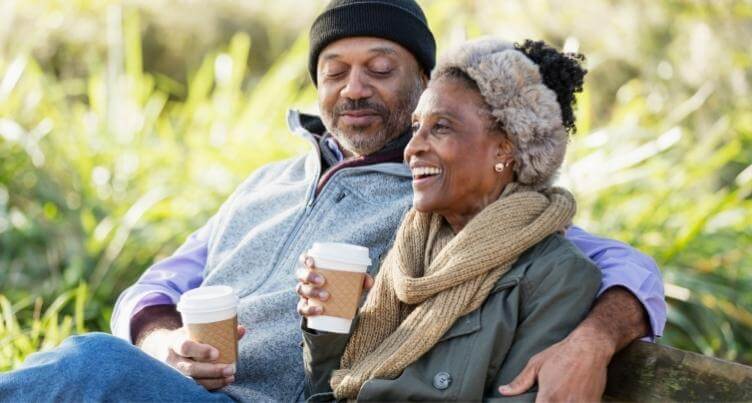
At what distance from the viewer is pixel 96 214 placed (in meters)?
5.90

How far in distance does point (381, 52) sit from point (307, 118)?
0.57m

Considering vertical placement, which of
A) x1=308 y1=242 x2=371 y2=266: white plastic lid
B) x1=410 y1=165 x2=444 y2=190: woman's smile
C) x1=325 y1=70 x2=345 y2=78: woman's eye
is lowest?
x1=308 y1=242 x2=371 y2=266: white plastic lid

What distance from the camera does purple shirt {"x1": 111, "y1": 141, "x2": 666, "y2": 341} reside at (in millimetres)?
2549

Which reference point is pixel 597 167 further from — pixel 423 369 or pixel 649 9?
pixel 423 369

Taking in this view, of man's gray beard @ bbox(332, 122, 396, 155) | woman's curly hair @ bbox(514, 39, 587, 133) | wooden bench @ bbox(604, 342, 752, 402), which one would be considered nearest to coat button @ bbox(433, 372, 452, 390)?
wooden bench @ bbox(604, 342, 752, 402)

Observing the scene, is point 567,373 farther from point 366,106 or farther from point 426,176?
point 366,106

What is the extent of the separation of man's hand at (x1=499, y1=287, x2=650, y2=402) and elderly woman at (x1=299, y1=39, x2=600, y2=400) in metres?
0.05

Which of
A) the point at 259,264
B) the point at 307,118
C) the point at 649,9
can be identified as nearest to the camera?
the point at 259,264

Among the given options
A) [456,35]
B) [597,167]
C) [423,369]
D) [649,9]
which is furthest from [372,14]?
[649,9]

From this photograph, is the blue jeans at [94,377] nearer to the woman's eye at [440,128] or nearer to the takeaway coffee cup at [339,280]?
the takeaway coffee cup at [339,280]

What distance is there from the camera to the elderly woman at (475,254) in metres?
2.43

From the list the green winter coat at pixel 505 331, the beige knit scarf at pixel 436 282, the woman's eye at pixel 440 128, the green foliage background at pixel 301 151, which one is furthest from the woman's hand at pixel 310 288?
the green foliage background at pixel 301 151

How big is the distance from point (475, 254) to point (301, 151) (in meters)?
3.66

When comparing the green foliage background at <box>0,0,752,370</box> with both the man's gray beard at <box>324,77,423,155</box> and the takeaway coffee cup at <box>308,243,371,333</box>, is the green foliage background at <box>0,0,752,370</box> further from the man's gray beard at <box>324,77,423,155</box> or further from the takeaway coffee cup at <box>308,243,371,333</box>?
the takeaway coffee cup at <box>308,243,371,333</box>
